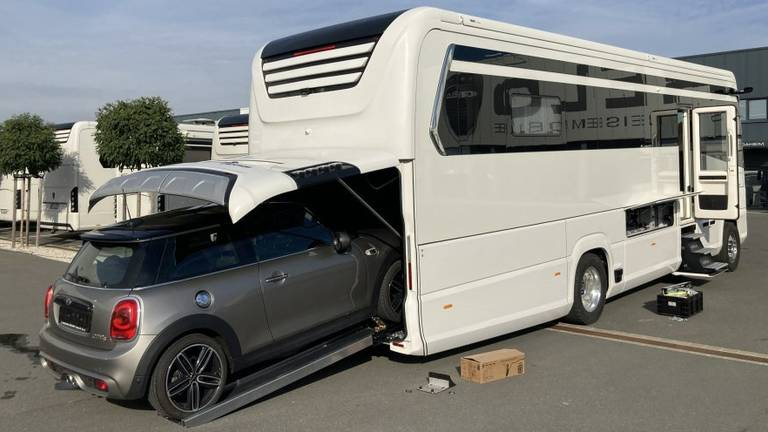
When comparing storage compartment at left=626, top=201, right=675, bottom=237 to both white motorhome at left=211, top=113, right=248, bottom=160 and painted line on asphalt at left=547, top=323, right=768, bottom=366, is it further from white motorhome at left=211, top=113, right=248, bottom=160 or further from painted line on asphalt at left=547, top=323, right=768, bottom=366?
white motorhome at left=211, top=113, right=248, bottom=160

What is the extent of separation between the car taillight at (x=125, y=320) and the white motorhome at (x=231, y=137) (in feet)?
39.4

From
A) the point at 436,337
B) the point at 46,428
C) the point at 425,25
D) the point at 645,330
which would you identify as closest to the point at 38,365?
the point at 46,428

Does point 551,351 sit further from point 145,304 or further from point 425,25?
point 145,304

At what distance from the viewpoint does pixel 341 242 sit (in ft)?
20.1

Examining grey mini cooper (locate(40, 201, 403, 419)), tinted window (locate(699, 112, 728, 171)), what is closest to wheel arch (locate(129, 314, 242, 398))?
grey mini cooper (locate(40, 201, 403, 419))

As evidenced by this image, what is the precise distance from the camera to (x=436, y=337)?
6102 mm

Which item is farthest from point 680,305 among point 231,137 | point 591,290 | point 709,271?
point 231,137

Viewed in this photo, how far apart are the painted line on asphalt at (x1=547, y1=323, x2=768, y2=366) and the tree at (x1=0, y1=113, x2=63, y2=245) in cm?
1337

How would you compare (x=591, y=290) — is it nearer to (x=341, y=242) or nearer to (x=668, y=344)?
(x=668, y=344)

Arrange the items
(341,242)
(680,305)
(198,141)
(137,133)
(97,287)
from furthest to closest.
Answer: (198,141) → (137,133) → (680,305) → (341,242) → (97,287)

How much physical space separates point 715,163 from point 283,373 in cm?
818

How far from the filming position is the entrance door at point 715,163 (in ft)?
33.3

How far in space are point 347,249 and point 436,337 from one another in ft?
3.75

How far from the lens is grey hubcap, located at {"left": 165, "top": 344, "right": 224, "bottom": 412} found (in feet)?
16.5
